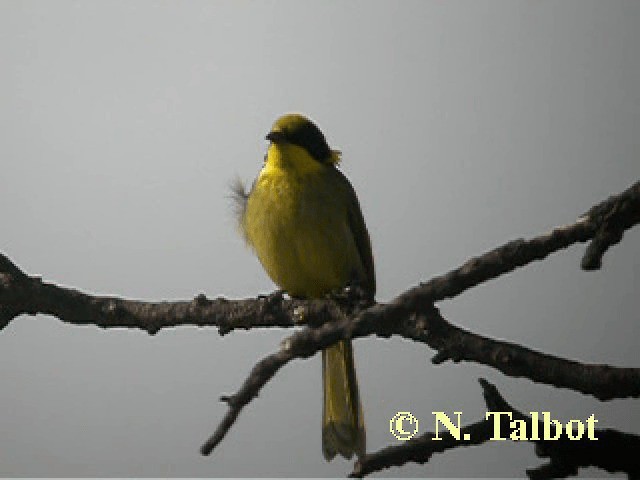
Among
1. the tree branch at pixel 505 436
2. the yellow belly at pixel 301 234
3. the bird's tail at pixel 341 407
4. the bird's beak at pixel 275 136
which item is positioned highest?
the bird's beak at pixel 275 136

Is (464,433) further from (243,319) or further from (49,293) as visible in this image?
(49,293)

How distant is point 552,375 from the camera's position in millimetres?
1923

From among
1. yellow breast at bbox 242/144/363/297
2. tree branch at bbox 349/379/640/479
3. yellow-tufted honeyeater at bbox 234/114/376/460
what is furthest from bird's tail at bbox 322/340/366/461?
tree branch at bbox 349/379/640/479

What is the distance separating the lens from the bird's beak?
394 cm

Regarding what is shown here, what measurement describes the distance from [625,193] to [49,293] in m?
1.85

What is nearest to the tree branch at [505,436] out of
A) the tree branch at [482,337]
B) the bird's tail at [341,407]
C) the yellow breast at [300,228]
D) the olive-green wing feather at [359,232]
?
the tree branch at [482,337]

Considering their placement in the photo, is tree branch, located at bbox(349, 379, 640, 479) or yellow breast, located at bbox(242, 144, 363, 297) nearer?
tree branch, located at bbox(349, 379, 640, 479)

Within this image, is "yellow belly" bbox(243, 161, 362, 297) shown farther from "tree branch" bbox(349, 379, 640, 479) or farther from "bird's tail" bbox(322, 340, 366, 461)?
"tree branch" bbox(349, 379, 640, 479)

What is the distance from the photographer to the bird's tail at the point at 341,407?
360 cm

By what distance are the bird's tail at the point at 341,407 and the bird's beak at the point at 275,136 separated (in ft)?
2.95

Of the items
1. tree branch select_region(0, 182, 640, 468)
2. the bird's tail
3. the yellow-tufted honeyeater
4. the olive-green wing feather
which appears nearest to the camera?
tree branch select_region(0, 182, 640, 468)

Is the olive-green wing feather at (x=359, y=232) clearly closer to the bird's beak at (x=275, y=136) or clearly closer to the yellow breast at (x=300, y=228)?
the yellow breast at (x=300, y=228)

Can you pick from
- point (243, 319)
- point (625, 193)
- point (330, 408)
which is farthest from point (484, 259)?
point (330, 408)

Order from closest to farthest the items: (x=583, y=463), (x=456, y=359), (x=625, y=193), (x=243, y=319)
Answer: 1. (x=625, y=193)
2. (x=583, y=463)
3. (x=456, y=359)
4. (x=243, y=319)
